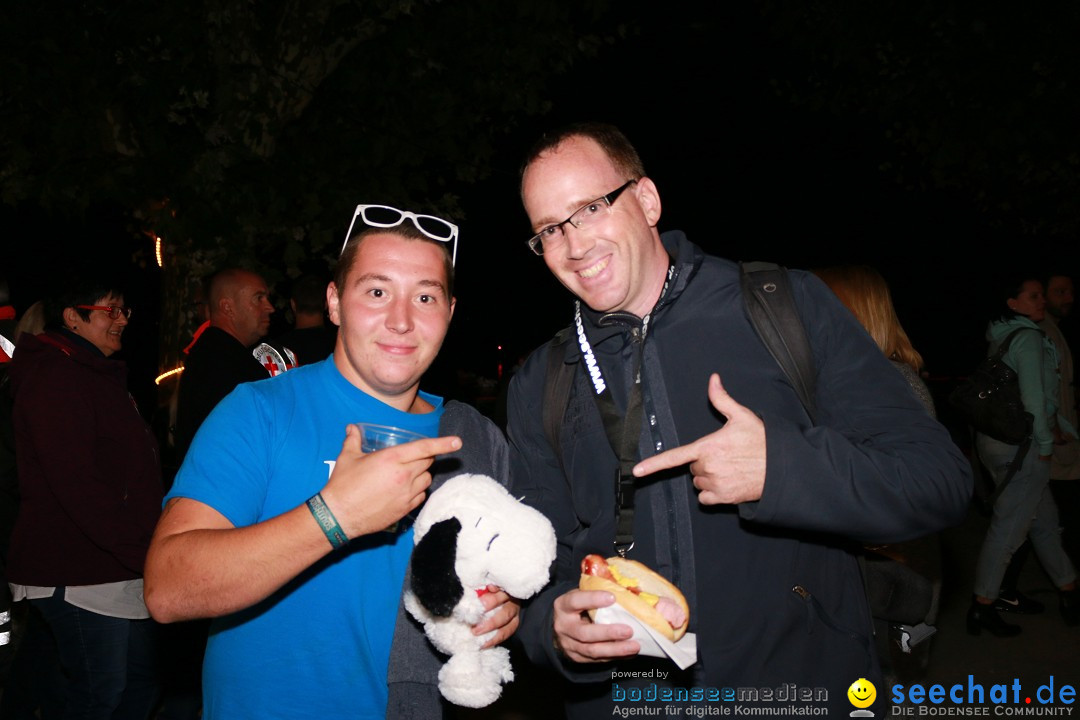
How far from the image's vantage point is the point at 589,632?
6.66 ft

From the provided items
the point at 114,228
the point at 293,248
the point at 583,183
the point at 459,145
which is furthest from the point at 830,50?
the point at 114,228

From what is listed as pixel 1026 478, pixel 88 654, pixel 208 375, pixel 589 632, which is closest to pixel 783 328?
pixel 589 632

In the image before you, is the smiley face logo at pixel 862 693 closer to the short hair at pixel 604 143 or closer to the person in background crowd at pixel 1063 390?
the short hair at pixel 604 143

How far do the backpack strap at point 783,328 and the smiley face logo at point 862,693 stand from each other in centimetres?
78

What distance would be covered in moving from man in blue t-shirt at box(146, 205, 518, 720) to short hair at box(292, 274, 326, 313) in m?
3.85

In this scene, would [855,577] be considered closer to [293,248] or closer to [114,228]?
[293,248]

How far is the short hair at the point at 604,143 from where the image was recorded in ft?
8.98

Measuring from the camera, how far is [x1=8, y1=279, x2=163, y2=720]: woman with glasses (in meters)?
4.03

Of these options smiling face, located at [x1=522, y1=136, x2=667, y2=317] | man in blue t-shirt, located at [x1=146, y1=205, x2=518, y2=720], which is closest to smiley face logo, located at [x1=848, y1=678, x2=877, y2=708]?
man in blue t-shirt, located at [x1=146, y1=205, x2=518, y2=720]

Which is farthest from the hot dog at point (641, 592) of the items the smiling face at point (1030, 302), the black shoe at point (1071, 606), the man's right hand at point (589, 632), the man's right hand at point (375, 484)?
the black shoe at point (1071, 606)

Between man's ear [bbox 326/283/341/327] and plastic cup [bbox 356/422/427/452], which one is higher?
man's ear [bbox 326/283/341/327]

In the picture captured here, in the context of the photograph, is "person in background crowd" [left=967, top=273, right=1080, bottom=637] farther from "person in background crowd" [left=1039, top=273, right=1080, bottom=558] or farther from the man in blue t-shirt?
the man in blue t-shirt

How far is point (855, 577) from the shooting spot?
2447 millimetres

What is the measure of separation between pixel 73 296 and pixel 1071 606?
7.73 meters
